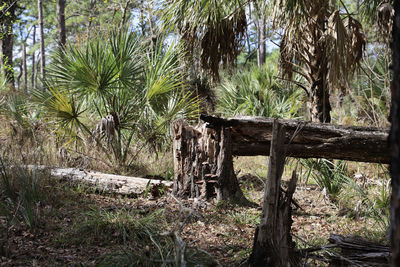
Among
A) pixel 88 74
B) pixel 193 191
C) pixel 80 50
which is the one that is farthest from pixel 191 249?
pixel 80 50

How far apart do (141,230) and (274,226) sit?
A: 1.32m

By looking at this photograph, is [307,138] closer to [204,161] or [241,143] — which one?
[241,143]

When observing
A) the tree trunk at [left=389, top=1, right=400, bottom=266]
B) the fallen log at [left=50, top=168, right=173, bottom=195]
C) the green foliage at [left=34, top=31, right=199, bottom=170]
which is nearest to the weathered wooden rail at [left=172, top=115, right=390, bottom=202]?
the fallen log at [left=50, top=168, right=173, bottom=195]

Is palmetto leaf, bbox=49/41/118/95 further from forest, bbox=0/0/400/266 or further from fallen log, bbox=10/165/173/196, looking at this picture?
fallen log, bbox=10/165/173/196

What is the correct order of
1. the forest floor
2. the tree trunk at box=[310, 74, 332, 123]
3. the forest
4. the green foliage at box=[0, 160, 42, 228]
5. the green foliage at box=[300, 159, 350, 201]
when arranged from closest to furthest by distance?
the forest
the forest floor
the green foliage at box=[0, 160, 42, 228]
the green foliage at box=[300, 159, 350, 201]
the tree trunk at box=[310, 74, 332, 123]

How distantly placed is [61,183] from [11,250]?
2132mm

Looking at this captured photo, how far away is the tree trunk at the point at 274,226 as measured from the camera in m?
2.52

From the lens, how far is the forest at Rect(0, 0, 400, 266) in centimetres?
269

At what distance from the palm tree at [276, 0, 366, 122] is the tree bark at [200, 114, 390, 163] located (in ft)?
3.42

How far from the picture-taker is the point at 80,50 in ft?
20.4

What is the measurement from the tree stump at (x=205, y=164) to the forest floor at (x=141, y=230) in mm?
195

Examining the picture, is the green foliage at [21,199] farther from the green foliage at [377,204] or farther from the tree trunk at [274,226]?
the green foliage at [377,204]

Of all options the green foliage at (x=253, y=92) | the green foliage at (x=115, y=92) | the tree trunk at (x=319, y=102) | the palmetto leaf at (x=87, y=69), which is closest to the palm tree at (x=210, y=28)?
the green foliage at (x=115, y=92)

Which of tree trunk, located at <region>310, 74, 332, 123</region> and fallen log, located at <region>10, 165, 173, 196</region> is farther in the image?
tree trunk, located at <region>310, 74, 332, 123</region>
